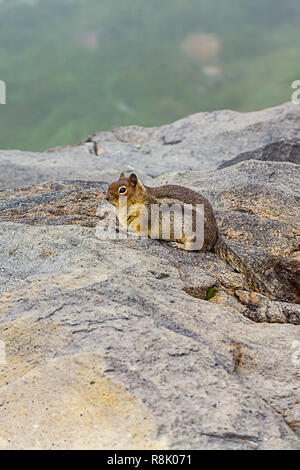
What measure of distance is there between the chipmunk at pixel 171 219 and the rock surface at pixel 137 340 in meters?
0.13

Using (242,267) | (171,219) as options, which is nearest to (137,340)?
(171,219)

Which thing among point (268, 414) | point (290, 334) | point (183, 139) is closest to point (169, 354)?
point (268, 414)

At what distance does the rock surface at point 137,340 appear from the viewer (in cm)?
248

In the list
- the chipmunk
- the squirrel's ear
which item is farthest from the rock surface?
the squirrel's ear

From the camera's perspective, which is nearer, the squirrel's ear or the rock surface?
the rock surface

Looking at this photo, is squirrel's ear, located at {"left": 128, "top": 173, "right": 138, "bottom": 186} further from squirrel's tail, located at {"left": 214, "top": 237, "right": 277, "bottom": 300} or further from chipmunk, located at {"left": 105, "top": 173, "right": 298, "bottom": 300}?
squirrel's tail, located at {"left": 214, "top": 237, "right": 277, "bottom": 300}

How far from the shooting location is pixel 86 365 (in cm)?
276

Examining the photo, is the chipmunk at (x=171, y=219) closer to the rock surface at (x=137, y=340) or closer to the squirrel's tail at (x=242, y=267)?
the squirrel's tail at (x=242, y=267)

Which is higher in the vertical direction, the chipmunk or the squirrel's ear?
the squirrel's ear

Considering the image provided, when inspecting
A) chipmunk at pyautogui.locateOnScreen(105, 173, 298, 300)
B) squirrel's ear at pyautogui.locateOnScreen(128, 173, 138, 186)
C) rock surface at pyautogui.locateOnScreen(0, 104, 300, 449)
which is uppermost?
squirrel's ear at pyautogui.locateOnScreen(128, 173, 138, 186)

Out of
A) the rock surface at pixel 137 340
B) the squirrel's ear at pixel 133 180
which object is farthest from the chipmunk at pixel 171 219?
the rock surface at pixel 137 340

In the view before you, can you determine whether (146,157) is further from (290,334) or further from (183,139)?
(290,334)

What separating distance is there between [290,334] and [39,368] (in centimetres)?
160

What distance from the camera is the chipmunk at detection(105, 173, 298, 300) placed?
444cm
